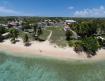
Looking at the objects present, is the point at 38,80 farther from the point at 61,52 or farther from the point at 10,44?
the point at 10,44

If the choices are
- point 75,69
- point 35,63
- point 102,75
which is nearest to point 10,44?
point 35,63

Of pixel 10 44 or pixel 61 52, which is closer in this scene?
pixel 61 52

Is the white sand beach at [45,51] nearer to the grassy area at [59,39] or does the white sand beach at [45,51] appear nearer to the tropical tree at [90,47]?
the tropical tree at [90,47]

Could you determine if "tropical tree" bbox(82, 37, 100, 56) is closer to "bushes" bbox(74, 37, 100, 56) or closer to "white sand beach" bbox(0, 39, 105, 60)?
"bushes" bbox(74, 37, 100, 56)

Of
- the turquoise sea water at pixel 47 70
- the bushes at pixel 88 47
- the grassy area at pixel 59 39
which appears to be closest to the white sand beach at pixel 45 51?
the bushes at pixel 88 47

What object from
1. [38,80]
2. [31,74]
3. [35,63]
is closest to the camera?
[38,80]
